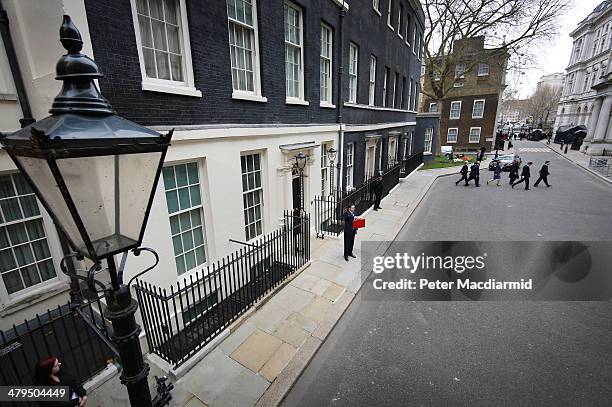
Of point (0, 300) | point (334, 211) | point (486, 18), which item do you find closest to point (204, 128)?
point (0, 300)

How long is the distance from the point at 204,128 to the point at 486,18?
95.3 ft

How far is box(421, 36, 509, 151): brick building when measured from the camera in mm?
32344

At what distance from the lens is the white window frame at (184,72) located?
14.3 feet

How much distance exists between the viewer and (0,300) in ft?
13.6

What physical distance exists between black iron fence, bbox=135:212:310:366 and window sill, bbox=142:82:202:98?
3103 mm

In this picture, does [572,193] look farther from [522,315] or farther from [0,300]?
[0,300]

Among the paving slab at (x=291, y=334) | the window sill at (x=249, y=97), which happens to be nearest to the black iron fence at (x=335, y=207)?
the window sill at (x=249, y=97)

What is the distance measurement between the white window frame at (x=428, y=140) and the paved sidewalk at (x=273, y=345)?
920 inches

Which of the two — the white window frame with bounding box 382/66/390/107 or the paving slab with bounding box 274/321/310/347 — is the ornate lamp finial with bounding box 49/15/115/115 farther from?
the white window frame with bounding box 382/66/390/107

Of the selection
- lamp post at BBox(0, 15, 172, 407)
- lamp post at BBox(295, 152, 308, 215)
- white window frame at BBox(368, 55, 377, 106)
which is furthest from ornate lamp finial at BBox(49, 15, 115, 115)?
white window frame at BBox(368, 55, 377, 106)

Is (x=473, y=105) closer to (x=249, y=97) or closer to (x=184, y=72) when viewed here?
(x=249, y=97)

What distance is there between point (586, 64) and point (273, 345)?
64189 millimetres

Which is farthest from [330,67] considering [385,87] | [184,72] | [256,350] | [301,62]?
[256,350]

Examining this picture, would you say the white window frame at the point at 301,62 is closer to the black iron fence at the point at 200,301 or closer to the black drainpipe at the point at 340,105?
the black drainpipe at the point at 340,105
